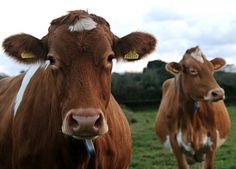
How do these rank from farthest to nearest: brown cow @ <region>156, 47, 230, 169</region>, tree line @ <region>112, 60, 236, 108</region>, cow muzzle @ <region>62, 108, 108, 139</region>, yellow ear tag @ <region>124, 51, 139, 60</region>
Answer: tree line @ <region>112, 60, 236, 108</region>
brown cow @ <region>156, 47, 230, 169</region>
yellow ear tag @ <region>124, 51, 139, 60</region>
cow muzzle @ <region>62, 108, 108, 139</region>

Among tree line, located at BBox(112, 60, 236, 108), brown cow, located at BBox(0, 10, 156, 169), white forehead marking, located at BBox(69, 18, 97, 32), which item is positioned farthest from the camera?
tree line, located at BBox(112, 60, 236, 108)

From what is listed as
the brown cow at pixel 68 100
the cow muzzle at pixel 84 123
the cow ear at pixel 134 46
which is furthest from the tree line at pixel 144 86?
the cow muzzle at pixel 84 123

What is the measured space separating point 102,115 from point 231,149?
9.47m

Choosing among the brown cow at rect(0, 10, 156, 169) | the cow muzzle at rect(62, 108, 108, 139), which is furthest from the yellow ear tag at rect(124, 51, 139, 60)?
the cow muzzle at rect(62, 108, 108, 139)

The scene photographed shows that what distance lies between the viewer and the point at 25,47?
14.3ft

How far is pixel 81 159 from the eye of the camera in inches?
175

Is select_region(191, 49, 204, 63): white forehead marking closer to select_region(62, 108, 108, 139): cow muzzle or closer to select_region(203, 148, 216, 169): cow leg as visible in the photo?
select_region(203, 148, 216, 169): cow leg

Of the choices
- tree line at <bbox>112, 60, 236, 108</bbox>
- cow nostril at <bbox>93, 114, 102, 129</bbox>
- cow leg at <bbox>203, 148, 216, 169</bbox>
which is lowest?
tree line at <bbox>112, 60, 236, 108</bbox>

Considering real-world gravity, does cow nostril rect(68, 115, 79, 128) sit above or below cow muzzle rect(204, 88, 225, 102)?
above

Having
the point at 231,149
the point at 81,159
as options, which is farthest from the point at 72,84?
the point at 231,149

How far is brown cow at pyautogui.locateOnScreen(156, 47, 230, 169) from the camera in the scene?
28.0 ft

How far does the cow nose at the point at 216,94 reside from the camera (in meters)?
Answer: 8.00

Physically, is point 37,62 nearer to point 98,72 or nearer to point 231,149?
point 98,72

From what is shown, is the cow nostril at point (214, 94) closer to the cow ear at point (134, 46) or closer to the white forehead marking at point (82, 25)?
the cow ear at point (134, 46)
